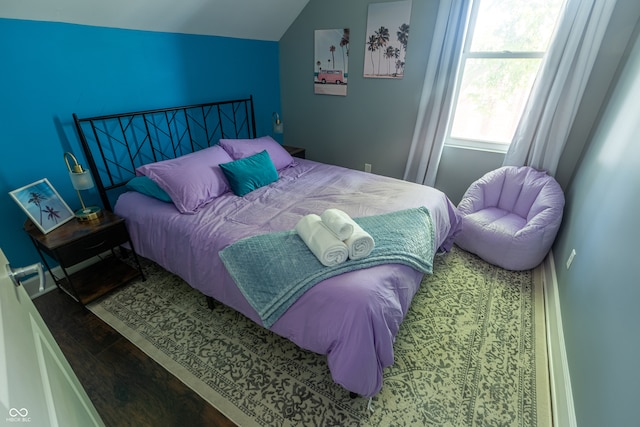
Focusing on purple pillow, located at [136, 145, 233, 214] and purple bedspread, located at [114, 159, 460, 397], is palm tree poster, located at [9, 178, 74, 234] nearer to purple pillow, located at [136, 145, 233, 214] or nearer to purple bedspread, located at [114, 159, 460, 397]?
purple bedspread, located at [114, 159, 460, 397]

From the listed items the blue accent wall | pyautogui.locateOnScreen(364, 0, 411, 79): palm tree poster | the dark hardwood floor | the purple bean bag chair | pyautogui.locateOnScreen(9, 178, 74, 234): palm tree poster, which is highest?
pyautogui.locateOnScreen(364, 0, 411, 79): palm tree poster

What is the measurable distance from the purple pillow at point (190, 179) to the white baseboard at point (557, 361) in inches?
90.2

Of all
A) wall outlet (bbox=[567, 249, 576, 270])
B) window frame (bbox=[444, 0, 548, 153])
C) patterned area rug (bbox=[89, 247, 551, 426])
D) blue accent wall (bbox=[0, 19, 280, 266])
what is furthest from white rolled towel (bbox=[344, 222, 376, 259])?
blue accent wall (bbox=[0, 19, 280, 266])

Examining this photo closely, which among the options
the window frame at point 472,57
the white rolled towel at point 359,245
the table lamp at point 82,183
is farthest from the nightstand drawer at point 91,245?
the window frame at point 472,57

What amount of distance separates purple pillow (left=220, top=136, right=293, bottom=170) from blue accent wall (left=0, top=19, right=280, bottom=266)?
2.09 ft

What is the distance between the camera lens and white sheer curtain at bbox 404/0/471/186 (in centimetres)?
251

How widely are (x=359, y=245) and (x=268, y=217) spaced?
74cm

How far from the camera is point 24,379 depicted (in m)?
0.54

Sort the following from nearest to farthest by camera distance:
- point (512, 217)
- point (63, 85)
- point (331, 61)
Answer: point (63, 85)
point (512, 217)
point (331, 61)

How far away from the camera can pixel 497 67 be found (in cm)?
262

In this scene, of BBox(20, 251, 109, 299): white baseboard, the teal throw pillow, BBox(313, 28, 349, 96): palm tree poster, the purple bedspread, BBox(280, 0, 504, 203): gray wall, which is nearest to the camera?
the purple bedspread

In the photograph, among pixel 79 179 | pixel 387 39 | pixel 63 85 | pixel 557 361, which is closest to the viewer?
pixel 557 361

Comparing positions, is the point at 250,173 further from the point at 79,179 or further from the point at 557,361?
the point at 557,361

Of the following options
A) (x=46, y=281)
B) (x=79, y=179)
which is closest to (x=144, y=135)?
(x=79, y=179)
